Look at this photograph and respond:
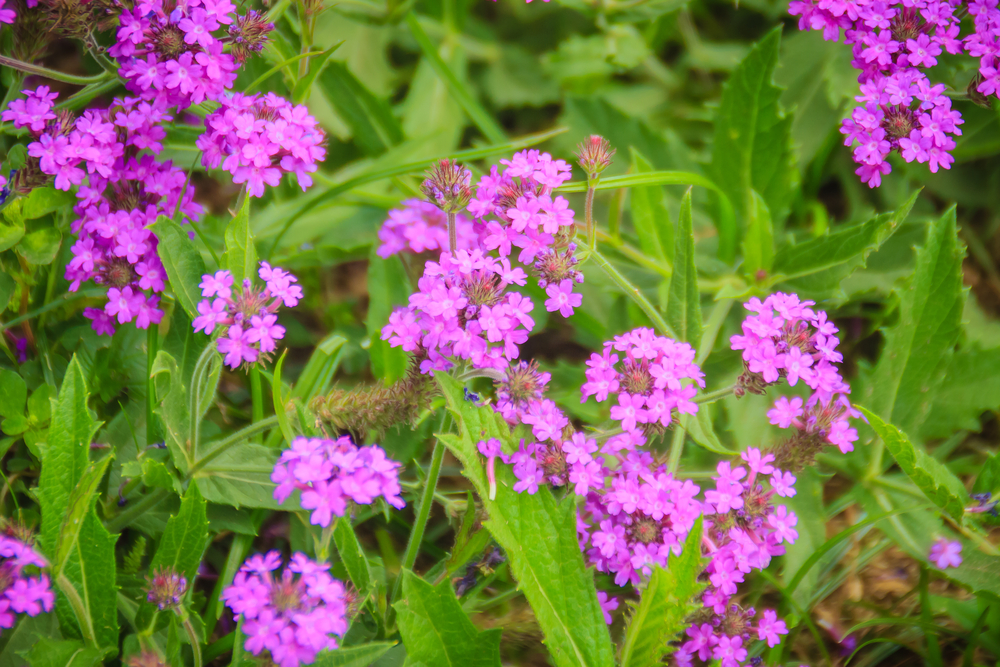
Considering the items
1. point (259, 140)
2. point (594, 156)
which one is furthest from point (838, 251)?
point (259, 140)

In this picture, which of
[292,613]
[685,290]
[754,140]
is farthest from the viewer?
[754,140]

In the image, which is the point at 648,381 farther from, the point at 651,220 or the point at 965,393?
the point at 965,393

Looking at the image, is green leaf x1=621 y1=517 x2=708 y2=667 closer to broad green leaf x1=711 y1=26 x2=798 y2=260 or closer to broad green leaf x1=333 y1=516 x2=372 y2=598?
broad green leaf x1=333 y1=516 x2=372 y2=598

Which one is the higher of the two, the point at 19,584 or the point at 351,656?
the point at 19,584

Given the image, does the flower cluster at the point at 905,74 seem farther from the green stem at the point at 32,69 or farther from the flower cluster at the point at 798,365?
the green stem at the point at 32,69

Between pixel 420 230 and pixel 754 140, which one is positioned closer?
pixel 420 230

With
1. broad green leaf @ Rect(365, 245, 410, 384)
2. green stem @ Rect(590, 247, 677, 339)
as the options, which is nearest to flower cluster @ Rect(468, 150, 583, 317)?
green stem @ Rect(590, 247, 677, 339)

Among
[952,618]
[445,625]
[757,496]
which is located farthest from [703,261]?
[445,625]

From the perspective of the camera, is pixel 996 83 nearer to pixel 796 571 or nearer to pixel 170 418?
pixel 796 571
